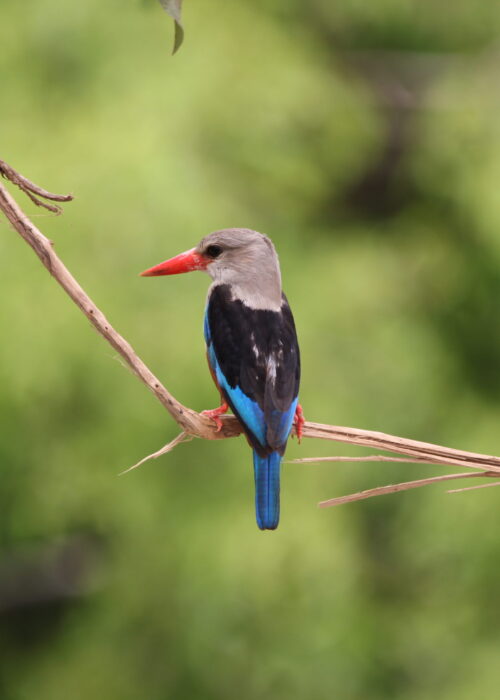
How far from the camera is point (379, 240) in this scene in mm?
5414

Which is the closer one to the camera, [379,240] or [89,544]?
[89,544]

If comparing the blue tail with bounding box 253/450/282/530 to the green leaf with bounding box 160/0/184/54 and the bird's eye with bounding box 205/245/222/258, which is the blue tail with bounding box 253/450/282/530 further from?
the green leaf with bounding box 160/0/184/54

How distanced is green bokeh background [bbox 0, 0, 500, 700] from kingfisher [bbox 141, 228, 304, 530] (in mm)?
2104

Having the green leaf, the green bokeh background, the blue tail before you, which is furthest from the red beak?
the green bokeh background

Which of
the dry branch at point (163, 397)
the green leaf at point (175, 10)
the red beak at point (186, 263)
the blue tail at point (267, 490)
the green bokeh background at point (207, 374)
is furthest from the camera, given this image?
the green bokeh background at point (207, 374)

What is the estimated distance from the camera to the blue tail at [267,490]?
5.36 feet

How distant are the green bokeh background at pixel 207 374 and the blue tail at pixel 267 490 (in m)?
2.31

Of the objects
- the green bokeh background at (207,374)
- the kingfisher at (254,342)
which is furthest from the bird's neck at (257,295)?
the green bokeh background at (207,374)

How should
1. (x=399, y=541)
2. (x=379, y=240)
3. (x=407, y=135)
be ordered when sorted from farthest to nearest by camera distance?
(x=407, y=135) < (x=379, y=240) < (x=399, y=541)

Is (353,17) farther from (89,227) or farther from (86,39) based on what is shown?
(89,227)

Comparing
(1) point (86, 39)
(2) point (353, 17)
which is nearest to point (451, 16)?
(2) point (353, 17)

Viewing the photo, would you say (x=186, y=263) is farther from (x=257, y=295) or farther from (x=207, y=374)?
(x=207, y=374)

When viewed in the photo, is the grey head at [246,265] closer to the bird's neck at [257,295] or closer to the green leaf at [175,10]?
the bird's neck at [257,295]

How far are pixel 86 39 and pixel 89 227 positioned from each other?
55.0 inches
